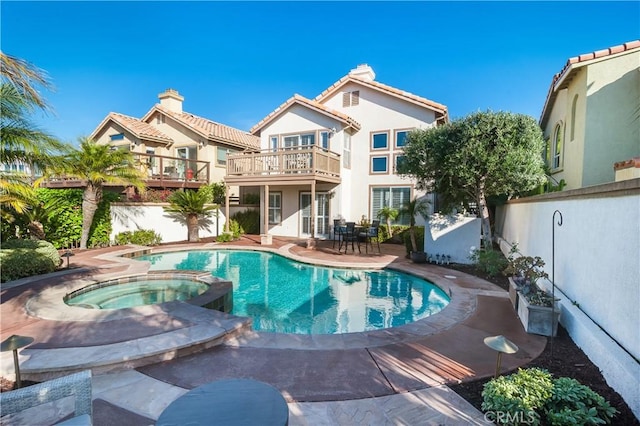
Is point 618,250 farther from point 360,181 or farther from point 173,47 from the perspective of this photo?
point 173,47

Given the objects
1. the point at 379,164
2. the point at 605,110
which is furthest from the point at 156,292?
the point at 605,110

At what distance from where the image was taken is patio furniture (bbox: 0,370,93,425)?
2338mm

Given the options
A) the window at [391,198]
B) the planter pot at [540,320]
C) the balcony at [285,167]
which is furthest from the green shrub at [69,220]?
the planter pot at [540,320]

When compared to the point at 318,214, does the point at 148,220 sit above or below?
below

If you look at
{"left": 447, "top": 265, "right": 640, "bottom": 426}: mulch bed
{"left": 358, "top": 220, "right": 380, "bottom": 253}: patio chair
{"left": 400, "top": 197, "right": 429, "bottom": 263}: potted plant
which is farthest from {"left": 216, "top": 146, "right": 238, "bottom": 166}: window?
{"left": 447, "top": 265, "right": 640, "bottom": 426}: mulch bed

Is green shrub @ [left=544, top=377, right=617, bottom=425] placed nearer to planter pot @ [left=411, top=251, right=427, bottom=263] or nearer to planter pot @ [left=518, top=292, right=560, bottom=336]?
planter pot @ [left=518, top=292, right=560, bottom=336]

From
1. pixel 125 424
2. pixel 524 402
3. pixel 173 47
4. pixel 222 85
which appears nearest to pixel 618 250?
pixel 524 402

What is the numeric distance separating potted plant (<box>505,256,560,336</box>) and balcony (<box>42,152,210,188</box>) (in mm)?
16953

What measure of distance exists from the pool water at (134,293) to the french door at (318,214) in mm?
9332

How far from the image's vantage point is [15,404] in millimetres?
2369

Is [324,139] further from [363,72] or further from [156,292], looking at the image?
[156,292]

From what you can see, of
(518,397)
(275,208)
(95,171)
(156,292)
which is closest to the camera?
(518,397)

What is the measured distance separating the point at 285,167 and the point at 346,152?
376 centimetres

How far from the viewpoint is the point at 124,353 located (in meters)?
4.14
